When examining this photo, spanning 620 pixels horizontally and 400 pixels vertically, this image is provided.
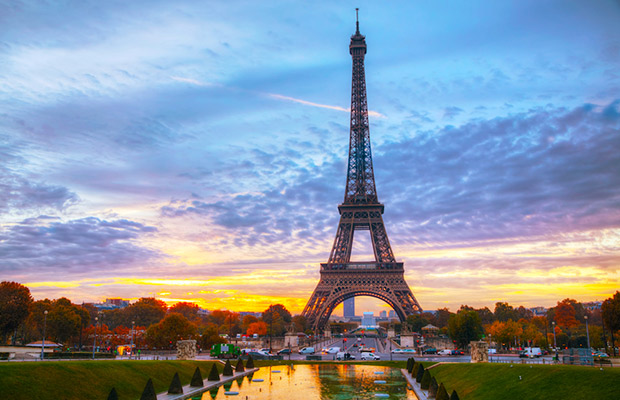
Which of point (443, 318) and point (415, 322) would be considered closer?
point (415, 322)

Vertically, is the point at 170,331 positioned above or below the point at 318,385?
above

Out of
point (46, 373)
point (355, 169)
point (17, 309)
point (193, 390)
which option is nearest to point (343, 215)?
point (355, 169)

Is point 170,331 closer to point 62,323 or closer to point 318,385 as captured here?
point 62,323

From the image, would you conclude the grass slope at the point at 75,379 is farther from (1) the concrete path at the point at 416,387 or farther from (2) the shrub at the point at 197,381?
(1) the concrete path at the point at 416,387

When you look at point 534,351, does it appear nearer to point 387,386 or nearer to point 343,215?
point 387,386

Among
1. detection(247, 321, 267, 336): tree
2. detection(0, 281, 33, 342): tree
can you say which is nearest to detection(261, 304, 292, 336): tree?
detection(247, 321, 267, 336): tree

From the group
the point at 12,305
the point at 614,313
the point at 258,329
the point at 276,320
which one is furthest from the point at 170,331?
the point at 276,320

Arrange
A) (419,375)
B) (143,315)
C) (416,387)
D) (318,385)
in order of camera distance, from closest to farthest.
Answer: (416,387) < (318,385) < (419,375) < (143,315)
